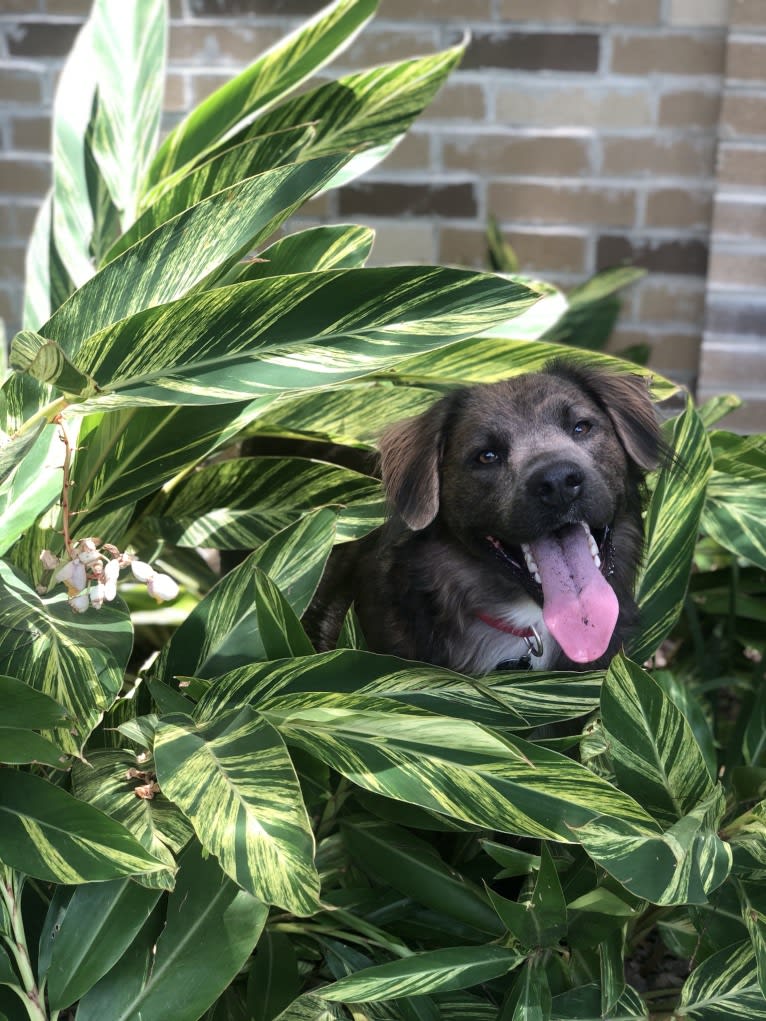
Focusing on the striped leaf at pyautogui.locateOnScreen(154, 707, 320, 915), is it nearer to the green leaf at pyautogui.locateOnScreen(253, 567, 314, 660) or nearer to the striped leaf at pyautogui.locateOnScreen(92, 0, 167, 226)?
the green leaf at pyautogui.locateOnScreen(253, 567, 314, 660)

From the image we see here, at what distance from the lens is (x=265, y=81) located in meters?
2.07

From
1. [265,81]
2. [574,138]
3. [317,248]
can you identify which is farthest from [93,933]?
[574,138]

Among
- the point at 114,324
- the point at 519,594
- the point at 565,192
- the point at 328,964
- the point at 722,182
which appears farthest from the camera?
the point at 565,192

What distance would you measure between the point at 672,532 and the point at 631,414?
8.3 inches

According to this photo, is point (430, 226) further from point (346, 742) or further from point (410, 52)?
point (346, 742)

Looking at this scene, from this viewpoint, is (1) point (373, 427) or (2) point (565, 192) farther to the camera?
(2) point (565, 192)

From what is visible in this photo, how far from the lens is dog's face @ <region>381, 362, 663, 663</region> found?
171cm

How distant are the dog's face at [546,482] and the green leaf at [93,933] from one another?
715mm

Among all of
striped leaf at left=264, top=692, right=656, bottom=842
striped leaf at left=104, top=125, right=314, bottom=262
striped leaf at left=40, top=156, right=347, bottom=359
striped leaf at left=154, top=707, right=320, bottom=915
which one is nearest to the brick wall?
striped leaf at left=104, top=125, right=314, bottom=262

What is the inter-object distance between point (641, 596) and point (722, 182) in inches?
62.8

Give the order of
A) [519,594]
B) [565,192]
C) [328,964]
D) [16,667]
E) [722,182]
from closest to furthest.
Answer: [16,667] < [328,964] < [519,594] < [722,182] < [565,192]

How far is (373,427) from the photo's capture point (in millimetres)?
2029

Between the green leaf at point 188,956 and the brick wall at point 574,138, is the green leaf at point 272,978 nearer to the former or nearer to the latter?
the green leaf at point 188,956

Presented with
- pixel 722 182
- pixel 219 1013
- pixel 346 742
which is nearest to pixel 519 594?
pixel 346 742
